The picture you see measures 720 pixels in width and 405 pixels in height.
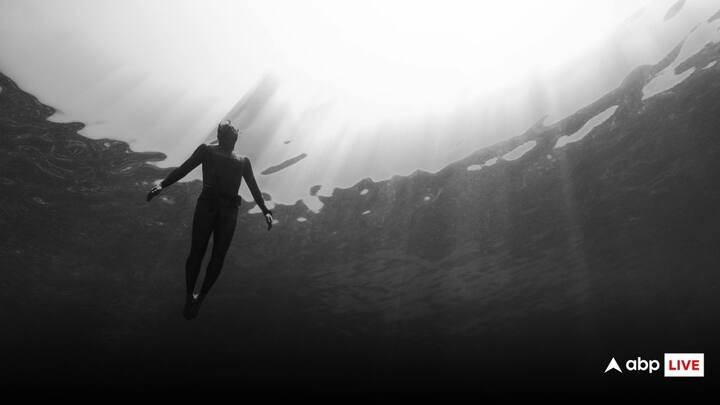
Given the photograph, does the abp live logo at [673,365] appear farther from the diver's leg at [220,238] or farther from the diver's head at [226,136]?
the diver's head at [226,136]

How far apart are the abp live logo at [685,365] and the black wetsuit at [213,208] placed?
2565 inches

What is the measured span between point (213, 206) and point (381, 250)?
14895mm

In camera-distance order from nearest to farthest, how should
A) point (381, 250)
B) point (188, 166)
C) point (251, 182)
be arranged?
point (188, 166) < point (251, 182) < point (381, 250)

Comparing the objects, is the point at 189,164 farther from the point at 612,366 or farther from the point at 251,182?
the point at 612,366

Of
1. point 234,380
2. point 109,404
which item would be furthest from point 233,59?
point 109,404

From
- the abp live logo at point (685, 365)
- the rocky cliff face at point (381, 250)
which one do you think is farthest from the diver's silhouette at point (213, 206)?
the abp live logo at point (685, 365)

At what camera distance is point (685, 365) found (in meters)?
59.1

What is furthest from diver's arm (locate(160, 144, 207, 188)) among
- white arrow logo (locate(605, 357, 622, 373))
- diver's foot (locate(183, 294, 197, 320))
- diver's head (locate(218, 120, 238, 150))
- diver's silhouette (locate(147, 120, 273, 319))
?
white arrow logo (locate(605, 357, 622, 373))

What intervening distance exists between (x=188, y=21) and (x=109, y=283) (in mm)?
15828

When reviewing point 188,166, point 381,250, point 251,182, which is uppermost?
point 381,250

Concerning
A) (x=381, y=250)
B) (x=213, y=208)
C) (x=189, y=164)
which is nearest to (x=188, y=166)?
(x=189, y=164)

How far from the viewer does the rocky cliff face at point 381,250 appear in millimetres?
13250

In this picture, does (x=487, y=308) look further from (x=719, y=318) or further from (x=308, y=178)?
(x=719, y=318)

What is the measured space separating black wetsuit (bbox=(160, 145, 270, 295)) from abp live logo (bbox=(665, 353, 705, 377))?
2565 inches
